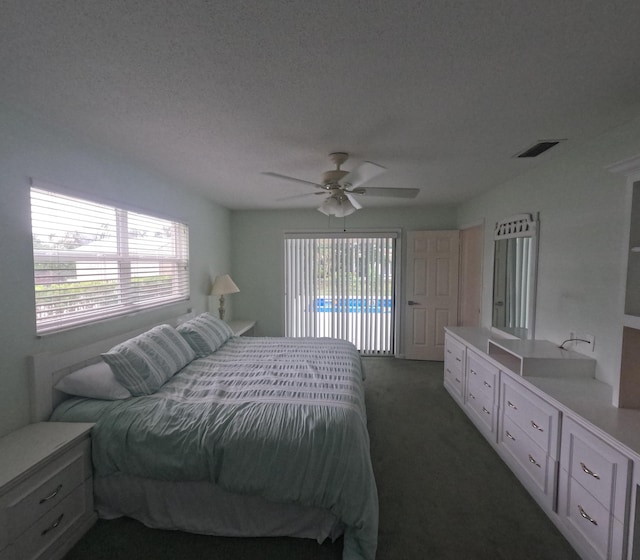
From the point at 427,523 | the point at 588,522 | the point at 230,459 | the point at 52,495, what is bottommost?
the point at 427,523

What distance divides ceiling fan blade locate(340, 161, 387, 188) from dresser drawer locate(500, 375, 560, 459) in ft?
5.94

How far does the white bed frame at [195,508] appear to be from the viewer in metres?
1.66

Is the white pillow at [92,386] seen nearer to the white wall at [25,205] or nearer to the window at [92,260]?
the white wall at [25,205]

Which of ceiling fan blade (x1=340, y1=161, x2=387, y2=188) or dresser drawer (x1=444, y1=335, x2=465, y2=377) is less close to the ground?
ceiling fan blade (x1=340, y1=161, x2=387, y2=188)

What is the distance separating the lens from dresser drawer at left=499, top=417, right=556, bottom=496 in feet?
5.88

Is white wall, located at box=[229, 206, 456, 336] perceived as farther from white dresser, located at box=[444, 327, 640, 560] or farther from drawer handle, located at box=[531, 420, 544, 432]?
drawer handle, located at box=[531, 420, 544, 432]

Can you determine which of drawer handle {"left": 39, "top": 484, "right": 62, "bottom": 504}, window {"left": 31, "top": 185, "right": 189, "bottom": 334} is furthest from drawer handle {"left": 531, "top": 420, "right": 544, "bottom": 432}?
window {"left": 31, "top": 185, "right": 189, "bottom": 334}

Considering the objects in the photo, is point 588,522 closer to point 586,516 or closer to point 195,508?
point 586,516

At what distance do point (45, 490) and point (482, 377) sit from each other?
307cm

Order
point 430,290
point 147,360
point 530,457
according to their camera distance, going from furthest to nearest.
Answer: point 430,290 → point 147,360 → point 530,457

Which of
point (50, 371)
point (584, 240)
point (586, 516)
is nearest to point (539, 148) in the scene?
point (584, 240)

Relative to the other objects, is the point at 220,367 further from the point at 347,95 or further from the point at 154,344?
the point at 347,95

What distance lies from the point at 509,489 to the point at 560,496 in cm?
38

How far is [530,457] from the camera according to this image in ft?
6.48
